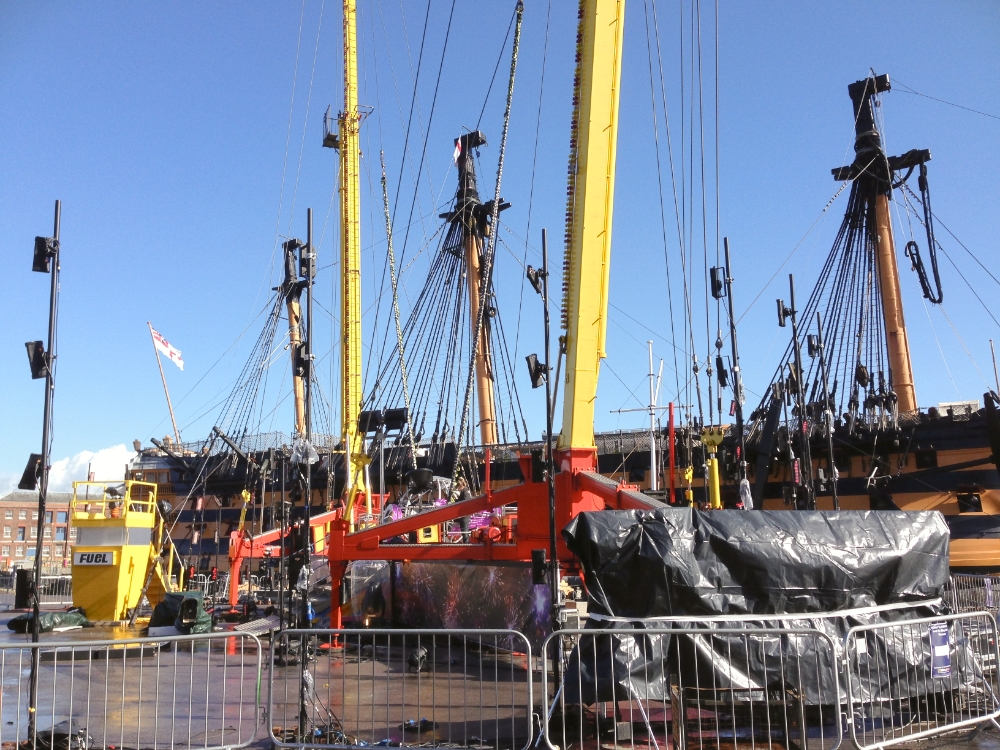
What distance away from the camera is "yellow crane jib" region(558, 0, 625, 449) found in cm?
1128

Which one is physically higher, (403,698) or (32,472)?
(32,472)

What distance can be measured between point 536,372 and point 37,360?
240 inches

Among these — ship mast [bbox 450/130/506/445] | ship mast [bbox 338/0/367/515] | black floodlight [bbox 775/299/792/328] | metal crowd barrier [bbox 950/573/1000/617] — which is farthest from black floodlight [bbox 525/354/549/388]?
ship mast [bbox 450/130/506/445]

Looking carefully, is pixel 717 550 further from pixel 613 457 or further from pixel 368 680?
pixel 613 457

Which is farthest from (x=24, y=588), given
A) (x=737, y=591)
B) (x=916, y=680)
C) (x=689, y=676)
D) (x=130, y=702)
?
(x=916, y=680)

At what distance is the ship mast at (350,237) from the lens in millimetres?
26766

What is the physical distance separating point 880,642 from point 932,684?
68cm

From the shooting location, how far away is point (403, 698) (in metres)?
6.66

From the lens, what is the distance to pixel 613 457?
96.1 ft

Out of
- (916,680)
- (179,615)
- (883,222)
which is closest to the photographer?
(916,680)

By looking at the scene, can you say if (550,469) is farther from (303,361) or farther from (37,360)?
(37,360)

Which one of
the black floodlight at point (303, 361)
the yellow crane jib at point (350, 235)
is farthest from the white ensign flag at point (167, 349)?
the black floodlight at point (303, 361)

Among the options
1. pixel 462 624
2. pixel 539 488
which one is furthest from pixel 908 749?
pixel 462 624

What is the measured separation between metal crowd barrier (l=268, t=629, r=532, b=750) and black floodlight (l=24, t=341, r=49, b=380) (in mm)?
4010
